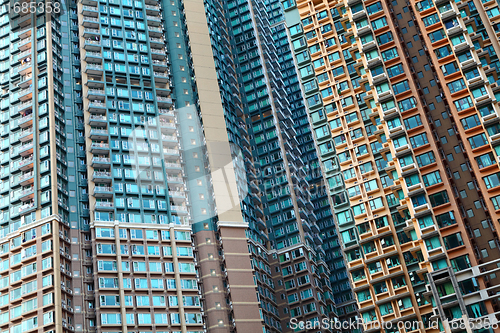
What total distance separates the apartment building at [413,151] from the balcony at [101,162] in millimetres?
35067

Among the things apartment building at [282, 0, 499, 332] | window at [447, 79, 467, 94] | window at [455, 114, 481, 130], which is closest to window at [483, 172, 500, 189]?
apartment building at [282, 0, 499, 332]

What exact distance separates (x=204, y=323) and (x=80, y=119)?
4125cm

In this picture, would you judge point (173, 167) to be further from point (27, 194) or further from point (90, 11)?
point (90, 11)

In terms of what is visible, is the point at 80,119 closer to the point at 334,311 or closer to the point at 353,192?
the point at 353,192

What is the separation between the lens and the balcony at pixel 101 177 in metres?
111

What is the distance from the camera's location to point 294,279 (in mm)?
125938

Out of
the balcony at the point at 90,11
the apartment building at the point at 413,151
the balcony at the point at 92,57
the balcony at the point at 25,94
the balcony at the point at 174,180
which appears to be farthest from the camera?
the balcony at the point at 90,11

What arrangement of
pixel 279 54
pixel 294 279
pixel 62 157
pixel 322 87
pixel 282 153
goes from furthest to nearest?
pixel 279 54, pixel 282 153, pixel 294 279, pixel 62 157, pixel 322 87

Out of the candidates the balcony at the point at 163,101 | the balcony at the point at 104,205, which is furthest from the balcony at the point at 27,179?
the balcony at the point at 163,101

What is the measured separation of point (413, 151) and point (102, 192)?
51149mm

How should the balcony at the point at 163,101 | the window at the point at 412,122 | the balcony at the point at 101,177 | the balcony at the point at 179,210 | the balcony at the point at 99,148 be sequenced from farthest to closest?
the balcony at the point at 163,101 → the balcony at the point at 179,210 → the balcony at the point at 99,148 → the balcony at the point at 101,177 → the window at the point at 412,122

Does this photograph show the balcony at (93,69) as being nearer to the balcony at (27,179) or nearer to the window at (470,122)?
the balcony at (27,179)

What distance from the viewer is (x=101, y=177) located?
112 meters

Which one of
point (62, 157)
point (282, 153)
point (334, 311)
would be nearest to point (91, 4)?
point (62, 157)
